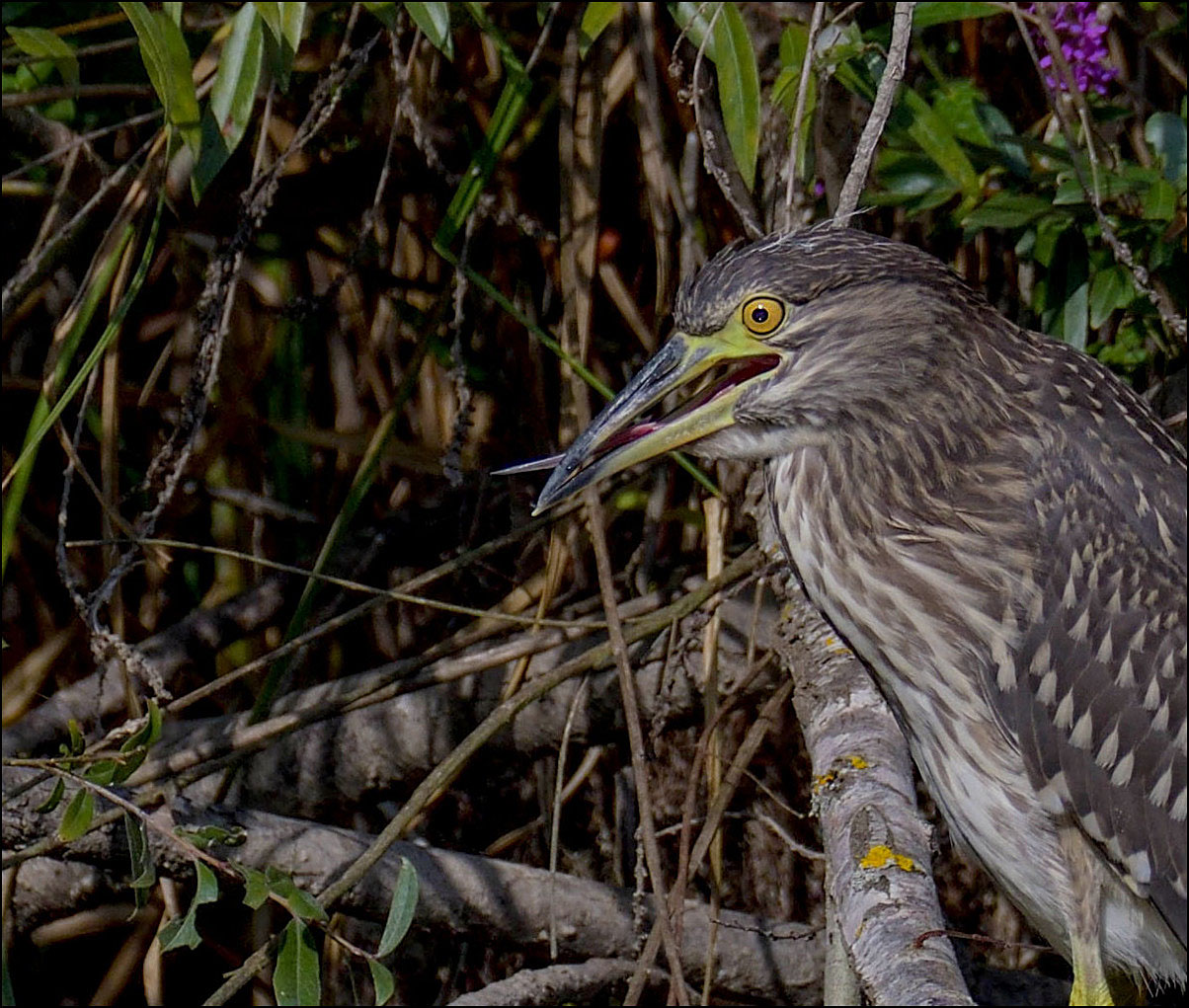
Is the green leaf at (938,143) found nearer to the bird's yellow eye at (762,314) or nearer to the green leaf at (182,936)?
the bird's yellow eye at (762,314)

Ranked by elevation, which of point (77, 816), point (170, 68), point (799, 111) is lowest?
point (77, 816)

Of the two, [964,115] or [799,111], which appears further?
[964,115]

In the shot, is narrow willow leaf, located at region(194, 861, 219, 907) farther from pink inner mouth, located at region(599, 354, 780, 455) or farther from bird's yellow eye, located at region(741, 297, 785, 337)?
bird's yellow eye, located at region(741, 297, 785, 337)

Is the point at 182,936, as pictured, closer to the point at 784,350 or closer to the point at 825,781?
the point at 825,781

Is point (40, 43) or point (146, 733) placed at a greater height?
point (40, 43)

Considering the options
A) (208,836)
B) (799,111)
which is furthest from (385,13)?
(208,836)

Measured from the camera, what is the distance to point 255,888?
2158mm

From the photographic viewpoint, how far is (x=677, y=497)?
134 inches

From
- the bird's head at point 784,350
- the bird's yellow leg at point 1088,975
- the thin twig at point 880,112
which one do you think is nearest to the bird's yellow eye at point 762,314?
the bird's head at point 784,350

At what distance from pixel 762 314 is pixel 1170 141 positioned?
1141mm

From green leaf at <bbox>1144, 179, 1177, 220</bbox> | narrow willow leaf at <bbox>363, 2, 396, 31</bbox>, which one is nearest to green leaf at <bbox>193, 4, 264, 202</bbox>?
narrow willow leaf at <bbox>363, 2, 396, 31</bbox>

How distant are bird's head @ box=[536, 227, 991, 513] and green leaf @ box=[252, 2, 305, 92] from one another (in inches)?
35.0

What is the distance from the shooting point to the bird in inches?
84.7

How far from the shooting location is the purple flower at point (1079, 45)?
9.37 ft
